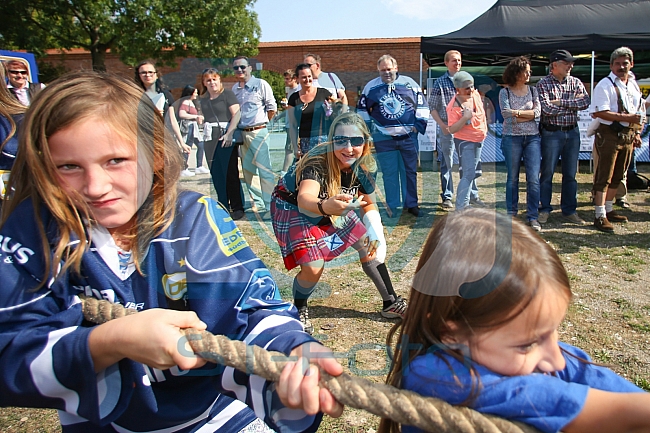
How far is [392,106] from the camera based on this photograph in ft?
19.3

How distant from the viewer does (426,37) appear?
810 centimetres

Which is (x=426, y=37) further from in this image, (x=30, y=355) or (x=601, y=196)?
(x=30, y=355)

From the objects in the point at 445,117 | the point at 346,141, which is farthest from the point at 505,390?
the point at 445,117

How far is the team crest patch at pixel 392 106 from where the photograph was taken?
19.0 ft

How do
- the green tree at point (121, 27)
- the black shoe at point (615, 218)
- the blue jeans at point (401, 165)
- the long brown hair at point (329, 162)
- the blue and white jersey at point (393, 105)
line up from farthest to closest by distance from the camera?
1. the green tree at point (121, 27)
2. the blue and white jersey at point (393, 105)
3. the black shoe at point (615, 218)
4. the blue jeans at point (401, 165)
5. the long brown hair at point (329, 162)

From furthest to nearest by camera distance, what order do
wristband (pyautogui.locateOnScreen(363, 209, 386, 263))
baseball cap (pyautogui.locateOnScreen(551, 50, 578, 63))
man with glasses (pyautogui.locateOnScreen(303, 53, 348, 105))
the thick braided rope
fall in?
man with glasses (pyautogui.locateOnScreen(303, 53, 348, 105)) < baseball cap (pyautogui.locateOnScreen(551, 50, 578, 63)) < wristband (pyautogui.locateOnScreen(363, 209, 386, 263)) < the thick braided rope

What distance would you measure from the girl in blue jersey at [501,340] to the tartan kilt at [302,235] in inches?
71.1

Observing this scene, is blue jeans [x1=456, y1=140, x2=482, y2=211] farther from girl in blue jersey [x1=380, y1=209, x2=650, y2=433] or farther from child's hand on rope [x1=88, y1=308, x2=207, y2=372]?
child's hand on rope [x1=88, y1=308, x2=207, y2=372]

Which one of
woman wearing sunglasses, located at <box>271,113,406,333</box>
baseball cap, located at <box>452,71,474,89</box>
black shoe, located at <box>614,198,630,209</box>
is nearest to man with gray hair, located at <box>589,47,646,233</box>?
black shoe, located at <box>614,198,630,209</box>

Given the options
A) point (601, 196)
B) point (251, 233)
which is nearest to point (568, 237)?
point (601, 196)

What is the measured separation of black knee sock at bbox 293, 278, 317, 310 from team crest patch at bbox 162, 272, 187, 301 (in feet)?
6.52

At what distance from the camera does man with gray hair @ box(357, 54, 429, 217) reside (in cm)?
574

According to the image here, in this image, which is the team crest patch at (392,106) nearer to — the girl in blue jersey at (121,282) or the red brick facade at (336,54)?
the girl in blue jersey at (121,282)

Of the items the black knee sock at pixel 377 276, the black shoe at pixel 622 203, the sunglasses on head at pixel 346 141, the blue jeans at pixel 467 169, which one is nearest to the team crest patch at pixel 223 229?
the sunglasses on head at pixel 346 141
